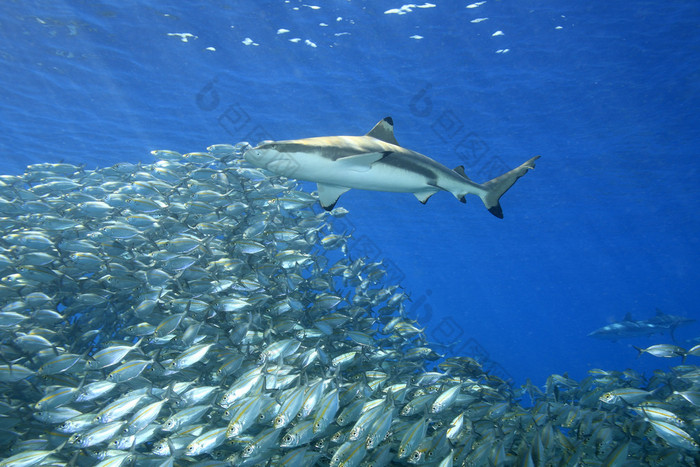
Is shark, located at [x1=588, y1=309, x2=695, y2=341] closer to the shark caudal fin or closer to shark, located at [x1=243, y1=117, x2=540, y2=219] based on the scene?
the shark caudal fin

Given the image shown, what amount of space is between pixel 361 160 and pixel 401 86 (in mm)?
13860

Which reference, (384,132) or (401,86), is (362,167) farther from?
(401,86)

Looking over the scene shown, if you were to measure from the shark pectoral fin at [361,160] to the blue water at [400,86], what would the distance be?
5.53 m

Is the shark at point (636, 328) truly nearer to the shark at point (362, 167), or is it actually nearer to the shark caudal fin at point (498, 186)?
the shark caudal fin at point (498, 186)

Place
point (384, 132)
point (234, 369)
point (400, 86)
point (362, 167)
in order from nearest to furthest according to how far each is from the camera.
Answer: point (234, 369), point (362, 167), point (384, 132), point (400, 86)

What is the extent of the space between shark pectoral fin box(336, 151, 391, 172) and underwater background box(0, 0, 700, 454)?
304 cm

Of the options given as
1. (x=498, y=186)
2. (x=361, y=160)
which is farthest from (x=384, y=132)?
(x=498, y=186)

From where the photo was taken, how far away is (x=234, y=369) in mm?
4285

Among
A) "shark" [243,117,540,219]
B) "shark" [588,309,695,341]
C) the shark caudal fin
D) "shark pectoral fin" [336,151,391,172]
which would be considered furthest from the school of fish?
"shark" [588,309,695,341]

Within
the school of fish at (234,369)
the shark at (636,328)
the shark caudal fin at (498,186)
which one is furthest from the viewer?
the shark at (636,328)

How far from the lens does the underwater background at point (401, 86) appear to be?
13.3 meters

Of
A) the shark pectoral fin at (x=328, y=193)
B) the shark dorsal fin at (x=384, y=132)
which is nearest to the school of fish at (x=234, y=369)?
the shark pectoral fin at (x=328, y=193)

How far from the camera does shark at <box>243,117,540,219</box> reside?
4770mm

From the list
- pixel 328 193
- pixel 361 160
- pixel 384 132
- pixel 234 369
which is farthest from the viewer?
pixel 384 132
